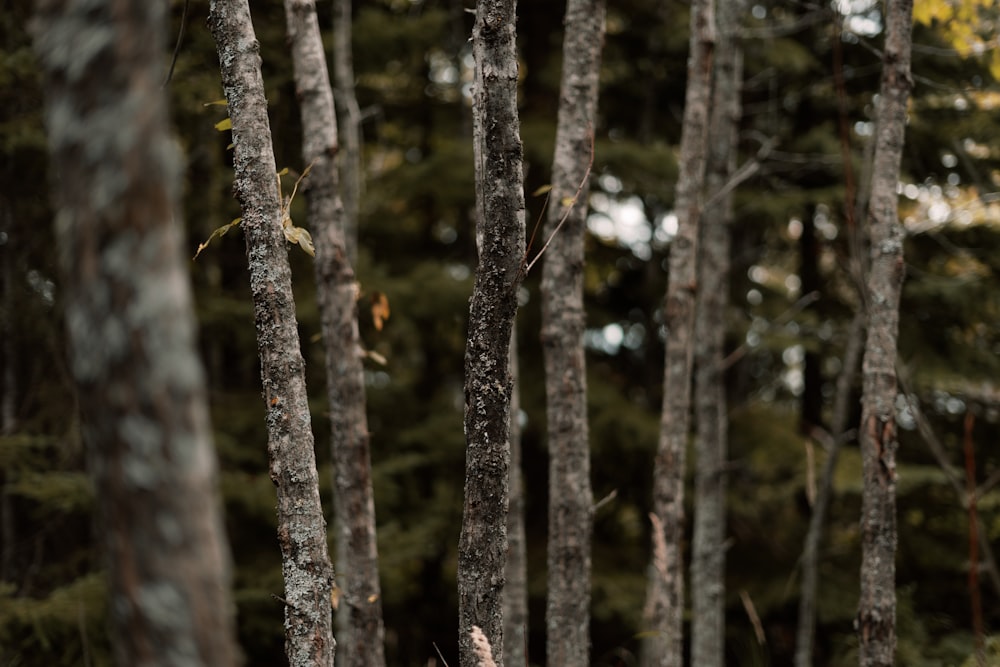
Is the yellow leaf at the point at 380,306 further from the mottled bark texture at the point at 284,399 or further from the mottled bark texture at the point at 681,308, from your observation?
the mottled bark texture at the point at 681,308

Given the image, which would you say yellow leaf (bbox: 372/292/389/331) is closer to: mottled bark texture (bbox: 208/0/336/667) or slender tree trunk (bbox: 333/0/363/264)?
slender tree trunk (bbox: 333/0/363/264)

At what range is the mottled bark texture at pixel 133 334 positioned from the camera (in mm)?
1182

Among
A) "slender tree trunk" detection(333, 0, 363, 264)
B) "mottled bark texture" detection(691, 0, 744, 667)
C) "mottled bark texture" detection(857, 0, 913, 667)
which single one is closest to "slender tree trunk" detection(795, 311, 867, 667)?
"mottled bark texture" detection(691, 0, 744, 667)

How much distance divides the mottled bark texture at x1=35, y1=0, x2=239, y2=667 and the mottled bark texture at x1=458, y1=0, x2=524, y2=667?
1.40 m

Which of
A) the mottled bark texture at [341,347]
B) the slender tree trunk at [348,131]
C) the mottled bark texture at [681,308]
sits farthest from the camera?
the slender tree trunk at [348,131]

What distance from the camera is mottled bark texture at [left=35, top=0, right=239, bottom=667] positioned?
118 cm

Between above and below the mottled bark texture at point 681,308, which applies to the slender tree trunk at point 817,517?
below

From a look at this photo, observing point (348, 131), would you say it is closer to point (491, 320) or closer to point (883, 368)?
point (491, 320)

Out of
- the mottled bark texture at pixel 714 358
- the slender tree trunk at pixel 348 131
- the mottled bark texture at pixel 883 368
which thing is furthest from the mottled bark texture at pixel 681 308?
the slender tree trunk at pixel 348 131

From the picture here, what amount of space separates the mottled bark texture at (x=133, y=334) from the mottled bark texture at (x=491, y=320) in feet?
4.59

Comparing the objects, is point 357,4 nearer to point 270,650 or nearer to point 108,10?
point 270,650

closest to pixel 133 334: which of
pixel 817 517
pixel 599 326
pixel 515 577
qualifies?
pixel 515 577

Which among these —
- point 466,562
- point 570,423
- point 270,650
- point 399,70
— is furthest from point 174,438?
point 399,70

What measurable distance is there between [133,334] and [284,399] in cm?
163
